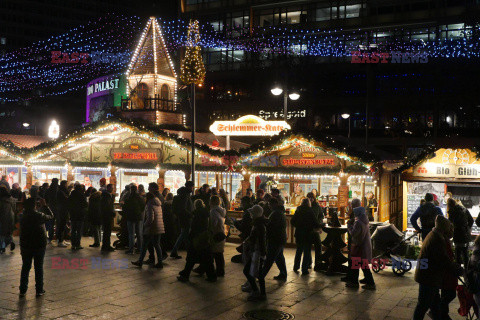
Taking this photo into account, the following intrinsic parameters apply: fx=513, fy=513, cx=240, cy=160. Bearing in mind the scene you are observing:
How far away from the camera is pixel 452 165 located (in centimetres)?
1572

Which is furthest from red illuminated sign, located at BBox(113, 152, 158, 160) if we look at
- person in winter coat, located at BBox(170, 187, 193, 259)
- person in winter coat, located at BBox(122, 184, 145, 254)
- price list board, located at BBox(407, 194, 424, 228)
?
price list board, located at BBox(407, 194, 424, 228)

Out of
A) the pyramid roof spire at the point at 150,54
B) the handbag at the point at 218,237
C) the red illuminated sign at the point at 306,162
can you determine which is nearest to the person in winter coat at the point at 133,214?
the handbag at the point at 218,237

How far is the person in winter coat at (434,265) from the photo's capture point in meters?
6.40

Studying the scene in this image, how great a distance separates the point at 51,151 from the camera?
21.5 m

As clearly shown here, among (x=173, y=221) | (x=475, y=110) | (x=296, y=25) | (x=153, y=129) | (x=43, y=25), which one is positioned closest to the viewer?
(x=173, y=221)

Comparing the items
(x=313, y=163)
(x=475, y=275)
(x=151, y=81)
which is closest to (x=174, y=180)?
(x=151, y=81)

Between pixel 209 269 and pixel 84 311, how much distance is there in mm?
2796

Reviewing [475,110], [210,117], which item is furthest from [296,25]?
[475,110]

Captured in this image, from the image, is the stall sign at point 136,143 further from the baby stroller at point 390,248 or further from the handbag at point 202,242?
the baby stroller at point 390,248

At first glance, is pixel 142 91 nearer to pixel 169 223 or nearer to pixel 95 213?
pixel 95 213

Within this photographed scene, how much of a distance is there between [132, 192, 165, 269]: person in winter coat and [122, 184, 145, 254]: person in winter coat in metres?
1.33

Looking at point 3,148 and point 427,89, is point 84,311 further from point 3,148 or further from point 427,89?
point 427,89

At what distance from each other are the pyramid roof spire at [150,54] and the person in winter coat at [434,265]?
17.2 m

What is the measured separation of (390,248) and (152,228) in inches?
206
